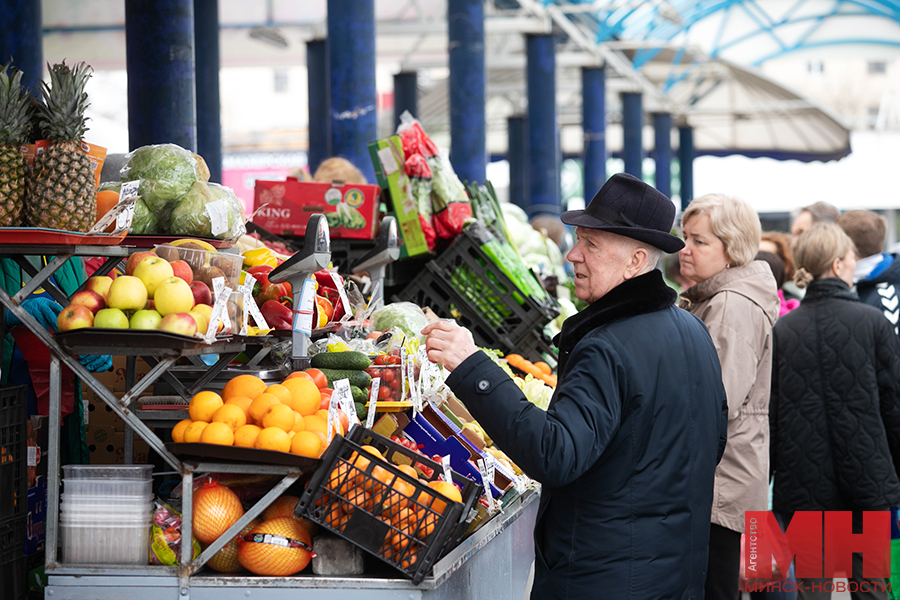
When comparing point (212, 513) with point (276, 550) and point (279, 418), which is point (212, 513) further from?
point (279, 418)

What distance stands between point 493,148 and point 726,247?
1195 inches

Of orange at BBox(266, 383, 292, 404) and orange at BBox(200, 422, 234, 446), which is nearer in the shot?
orange at BBox(200, 422, 234, 446)

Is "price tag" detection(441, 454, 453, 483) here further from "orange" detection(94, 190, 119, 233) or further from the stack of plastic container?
"orange" detection(94, 190, 119, 233)

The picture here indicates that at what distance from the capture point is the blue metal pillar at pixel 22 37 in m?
6.24

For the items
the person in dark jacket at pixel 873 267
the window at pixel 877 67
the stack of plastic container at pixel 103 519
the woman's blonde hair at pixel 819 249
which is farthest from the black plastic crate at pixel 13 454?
the window at pixel 877 67

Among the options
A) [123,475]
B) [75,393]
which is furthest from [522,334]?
[123,475]

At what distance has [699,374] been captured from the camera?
2.22m

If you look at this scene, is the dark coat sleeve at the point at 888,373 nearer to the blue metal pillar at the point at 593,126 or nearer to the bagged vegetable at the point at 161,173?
the bagged vegetable at the point at 161,173

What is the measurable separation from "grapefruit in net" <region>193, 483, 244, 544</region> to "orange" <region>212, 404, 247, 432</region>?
187 millimetres

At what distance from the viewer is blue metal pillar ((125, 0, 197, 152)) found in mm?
5086

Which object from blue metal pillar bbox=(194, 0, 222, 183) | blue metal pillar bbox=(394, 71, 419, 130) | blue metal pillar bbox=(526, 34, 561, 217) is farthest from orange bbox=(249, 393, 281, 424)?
blue metal pillar bbox=(394, 71, 419, 130)

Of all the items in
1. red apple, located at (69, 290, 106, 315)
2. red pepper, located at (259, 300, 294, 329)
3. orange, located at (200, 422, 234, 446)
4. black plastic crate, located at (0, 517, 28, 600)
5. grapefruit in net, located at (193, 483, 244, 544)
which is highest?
red apple, located at (69, 290, 106, 315)

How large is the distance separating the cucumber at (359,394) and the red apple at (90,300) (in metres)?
0.86

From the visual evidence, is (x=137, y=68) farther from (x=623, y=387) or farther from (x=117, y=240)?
(x=623, y=387)
